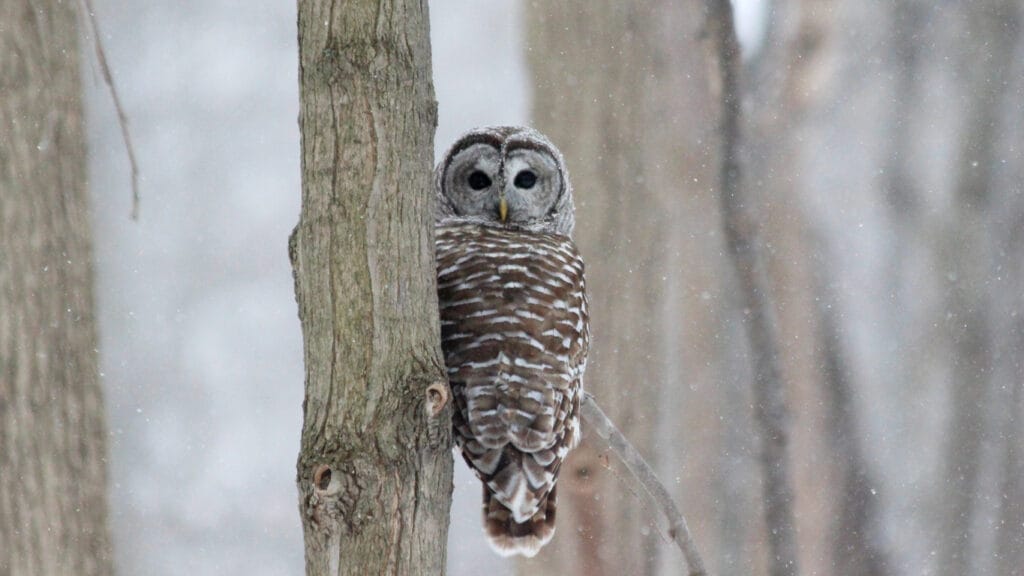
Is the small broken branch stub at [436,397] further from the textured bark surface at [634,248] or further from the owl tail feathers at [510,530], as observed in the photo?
the textured bark surface at [634,248]

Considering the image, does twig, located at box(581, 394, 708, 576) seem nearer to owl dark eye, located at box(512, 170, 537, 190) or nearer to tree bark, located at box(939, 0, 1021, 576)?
owl dark eye, located at box(512, 170, 537, 190)

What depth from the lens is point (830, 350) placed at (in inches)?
177

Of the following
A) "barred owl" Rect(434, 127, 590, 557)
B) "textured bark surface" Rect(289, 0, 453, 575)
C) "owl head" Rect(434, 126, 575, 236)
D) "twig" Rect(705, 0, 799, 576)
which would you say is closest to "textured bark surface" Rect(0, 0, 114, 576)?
"owl head" Rect(434, 126, 575, 236)

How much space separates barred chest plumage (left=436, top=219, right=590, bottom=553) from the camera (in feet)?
6.66

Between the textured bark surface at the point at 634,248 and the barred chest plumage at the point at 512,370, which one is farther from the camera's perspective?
the textured bark surface at the point at 634,248

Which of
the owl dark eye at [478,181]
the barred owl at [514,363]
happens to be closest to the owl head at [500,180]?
the owl dark eye at [478,181]

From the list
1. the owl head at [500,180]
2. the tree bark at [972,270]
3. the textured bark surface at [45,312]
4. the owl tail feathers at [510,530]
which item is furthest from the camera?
the tree bark at [972,270]

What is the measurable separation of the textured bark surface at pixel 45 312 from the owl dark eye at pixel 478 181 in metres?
1.58

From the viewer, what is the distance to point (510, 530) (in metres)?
2.15

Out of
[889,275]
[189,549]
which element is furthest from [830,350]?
[189,549]

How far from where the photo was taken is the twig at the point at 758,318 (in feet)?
14.6

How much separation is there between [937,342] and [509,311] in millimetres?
3081

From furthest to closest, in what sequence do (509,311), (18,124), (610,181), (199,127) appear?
(199,127), (610,181), (18,124), (509,311)

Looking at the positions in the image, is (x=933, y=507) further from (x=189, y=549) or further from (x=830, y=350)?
(x=189, y=549)
